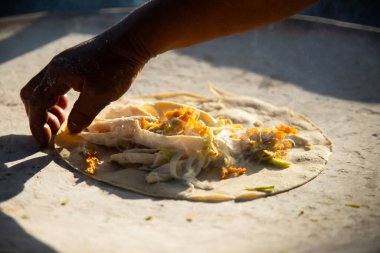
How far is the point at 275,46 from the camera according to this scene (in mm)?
4797

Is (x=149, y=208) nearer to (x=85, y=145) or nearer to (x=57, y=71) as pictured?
(x=85, y=145)

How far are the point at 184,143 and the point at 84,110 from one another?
2.03 ft

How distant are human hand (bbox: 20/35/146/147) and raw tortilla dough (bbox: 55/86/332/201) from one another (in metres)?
0.20

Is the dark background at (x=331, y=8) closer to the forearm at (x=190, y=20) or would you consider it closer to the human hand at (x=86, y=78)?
the human hand at (x=86, y=78)

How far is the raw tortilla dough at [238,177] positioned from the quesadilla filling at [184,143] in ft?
0.14

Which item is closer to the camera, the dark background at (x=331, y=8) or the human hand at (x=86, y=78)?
the human hand at (x=86, y=78)

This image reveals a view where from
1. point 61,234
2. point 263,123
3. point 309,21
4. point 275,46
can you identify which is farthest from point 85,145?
point 309,21

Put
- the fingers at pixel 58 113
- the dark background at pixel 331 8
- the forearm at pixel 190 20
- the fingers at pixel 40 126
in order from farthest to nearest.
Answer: the dark background at pixel 331 8, the fingers at pixel 58 113, the fingers at pixel 40 126, the forearm at pixel 190 20

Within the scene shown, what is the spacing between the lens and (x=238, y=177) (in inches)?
102

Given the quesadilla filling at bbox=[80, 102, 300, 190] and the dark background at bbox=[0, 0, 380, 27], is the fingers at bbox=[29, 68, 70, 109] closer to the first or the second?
the quesadilla filling at bbox=[80, 102, 300, 190]

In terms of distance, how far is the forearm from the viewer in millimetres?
2420

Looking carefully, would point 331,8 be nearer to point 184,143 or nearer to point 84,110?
point 184,143

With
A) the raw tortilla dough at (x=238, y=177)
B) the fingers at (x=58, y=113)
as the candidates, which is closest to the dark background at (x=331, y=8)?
the fingers at (x=58, y=113)

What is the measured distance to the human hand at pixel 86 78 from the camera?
2.57 m
